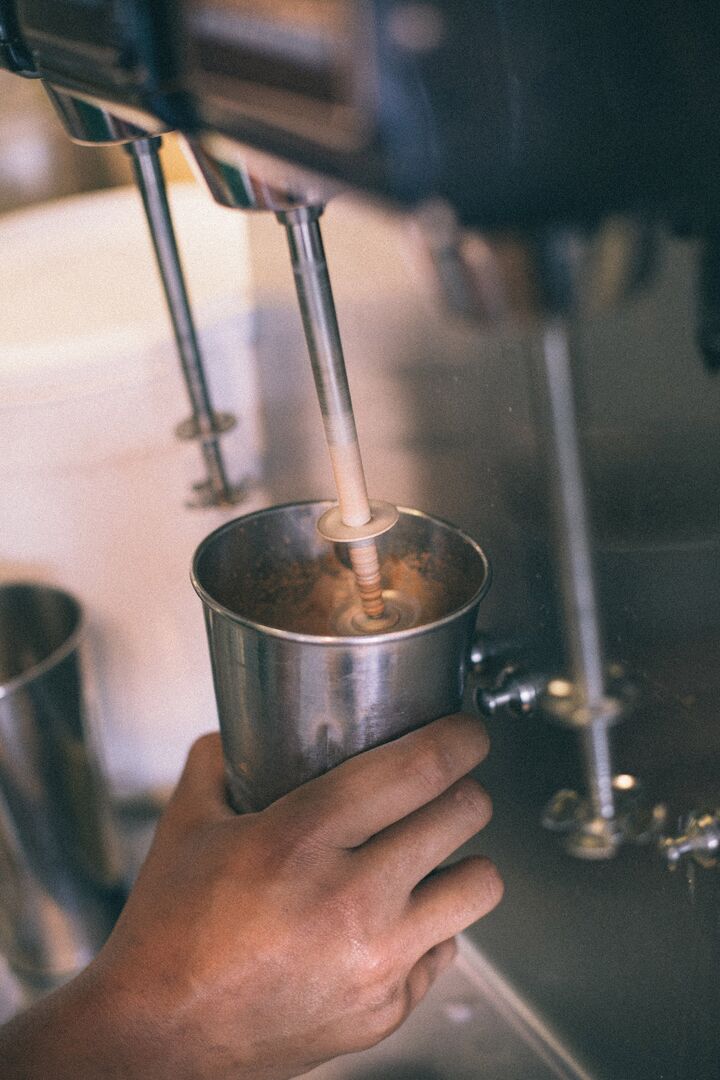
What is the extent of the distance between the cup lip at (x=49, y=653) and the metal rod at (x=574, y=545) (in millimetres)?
476

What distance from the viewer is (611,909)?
1.54ft

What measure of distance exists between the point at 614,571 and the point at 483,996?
0.33 metres

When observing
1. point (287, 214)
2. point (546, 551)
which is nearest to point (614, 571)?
point (546, 551)

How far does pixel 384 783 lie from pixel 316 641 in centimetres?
6

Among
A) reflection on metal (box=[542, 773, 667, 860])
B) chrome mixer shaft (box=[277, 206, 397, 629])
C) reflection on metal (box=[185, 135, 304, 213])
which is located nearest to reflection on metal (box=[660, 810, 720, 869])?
reflection on metal (box=[542, 773, 667, 860])

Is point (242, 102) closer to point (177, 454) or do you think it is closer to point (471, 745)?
point (471, 745)

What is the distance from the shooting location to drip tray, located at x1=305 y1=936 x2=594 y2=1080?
0.54m

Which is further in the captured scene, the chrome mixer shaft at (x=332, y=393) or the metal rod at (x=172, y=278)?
the metal rod at (x=172, y=278)

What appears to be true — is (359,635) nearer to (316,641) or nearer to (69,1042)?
(316,641)

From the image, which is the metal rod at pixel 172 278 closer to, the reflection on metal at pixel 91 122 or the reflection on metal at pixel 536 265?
the reflection on metal at pixel 91 122

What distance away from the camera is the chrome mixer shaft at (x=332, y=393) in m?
0.32

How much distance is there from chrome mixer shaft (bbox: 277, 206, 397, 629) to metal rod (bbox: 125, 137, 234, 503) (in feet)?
0.48

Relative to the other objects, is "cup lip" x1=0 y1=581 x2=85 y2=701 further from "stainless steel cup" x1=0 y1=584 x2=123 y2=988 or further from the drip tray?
the drip tray

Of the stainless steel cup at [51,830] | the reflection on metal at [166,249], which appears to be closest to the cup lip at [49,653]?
the stainless steel cup at [51,830]
